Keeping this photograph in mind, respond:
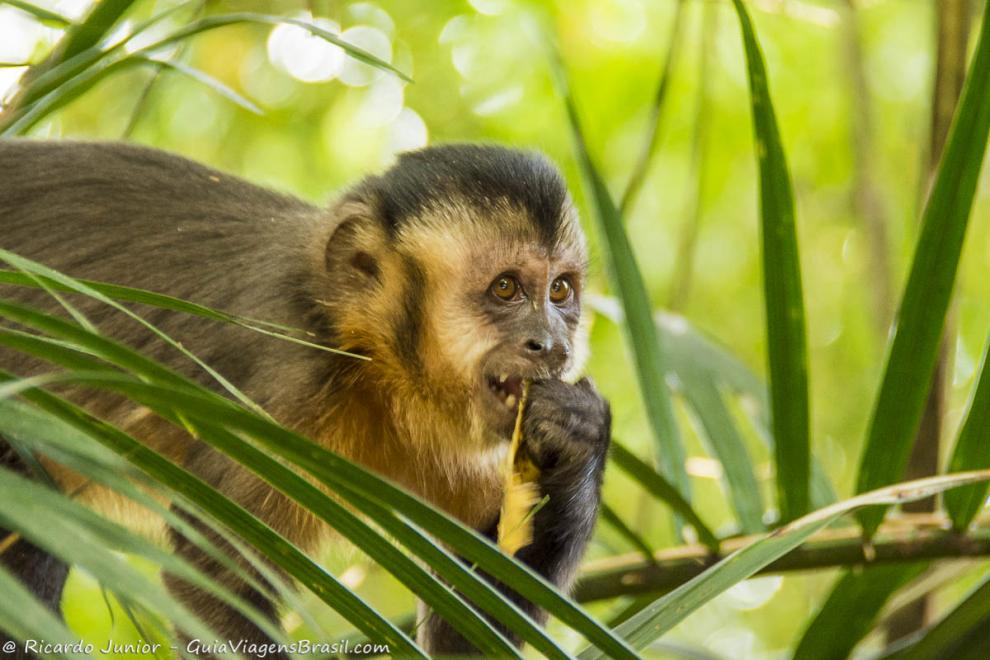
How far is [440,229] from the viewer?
135 inches

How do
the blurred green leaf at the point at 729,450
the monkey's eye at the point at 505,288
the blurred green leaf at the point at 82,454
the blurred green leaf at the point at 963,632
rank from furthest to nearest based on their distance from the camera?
1. the monkey's eye at the point at 505,288
2. the blurred green leaf at the point at 729,450
3. the blurred green leaf at the point at 963,632
4. the blurred green leaf at the point at 82,454

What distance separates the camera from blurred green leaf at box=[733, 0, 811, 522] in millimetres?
2707

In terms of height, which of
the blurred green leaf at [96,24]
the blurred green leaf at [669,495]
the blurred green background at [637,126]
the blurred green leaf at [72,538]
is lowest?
the blurred green leaf at [72,538]

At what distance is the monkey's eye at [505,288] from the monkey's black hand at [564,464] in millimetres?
360

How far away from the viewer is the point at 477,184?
3.39 meters

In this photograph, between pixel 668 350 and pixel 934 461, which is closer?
pixel 934 461

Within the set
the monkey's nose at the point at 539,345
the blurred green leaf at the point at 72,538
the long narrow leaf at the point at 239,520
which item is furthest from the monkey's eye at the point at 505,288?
the blurred green leaf at the point at 72,538

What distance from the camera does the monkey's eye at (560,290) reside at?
135 inches

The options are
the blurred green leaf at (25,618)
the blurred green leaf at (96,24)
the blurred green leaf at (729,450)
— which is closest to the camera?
the blurred green leaf at (25,618)

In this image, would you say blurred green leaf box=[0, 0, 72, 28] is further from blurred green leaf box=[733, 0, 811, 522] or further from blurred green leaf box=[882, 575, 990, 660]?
blurred green leaf box=[882, 575, 990, 660]

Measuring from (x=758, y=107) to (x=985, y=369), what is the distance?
0.75 m

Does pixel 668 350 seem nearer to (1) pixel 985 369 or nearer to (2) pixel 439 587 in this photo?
(1) pixel 985 369

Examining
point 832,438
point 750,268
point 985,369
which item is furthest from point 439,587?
point 750,268

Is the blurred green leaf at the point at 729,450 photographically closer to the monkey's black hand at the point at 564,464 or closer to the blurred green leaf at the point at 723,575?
the monkey's black hand at the point at 564,464
